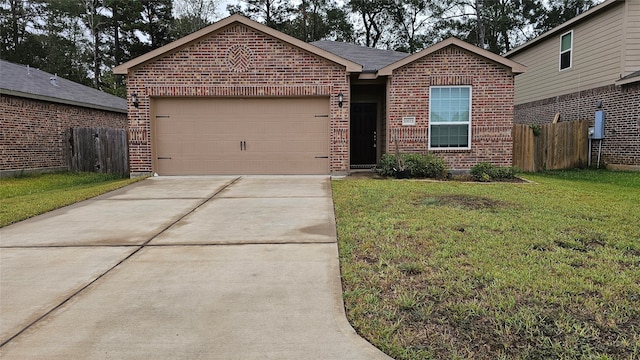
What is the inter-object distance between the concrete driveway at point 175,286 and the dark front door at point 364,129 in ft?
23.4

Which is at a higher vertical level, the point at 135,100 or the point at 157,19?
the point at 157,19

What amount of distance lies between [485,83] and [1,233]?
36.2 ft

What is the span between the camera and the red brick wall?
12.4 meters

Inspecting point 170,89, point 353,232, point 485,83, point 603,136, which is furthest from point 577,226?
point 603,136

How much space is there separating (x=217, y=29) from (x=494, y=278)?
9.70 meters

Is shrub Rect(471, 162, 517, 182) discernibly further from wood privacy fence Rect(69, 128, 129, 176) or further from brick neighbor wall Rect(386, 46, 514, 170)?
wood privacy fence Rect(69, 128, 129, 176)

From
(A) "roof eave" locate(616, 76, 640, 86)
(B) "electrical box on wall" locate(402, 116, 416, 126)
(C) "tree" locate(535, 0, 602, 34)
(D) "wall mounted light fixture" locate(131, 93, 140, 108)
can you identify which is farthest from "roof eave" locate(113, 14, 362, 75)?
(C) "tree" locate(535, 0, 602, 34)

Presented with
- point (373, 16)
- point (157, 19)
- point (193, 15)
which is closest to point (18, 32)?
point (157, 19)

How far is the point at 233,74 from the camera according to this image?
10820mm

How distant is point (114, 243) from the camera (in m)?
4.84

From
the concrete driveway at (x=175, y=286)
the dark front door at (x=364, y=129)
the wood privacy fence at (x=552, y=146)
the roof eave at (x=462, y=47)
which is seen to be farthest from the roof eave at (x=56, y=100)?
the wood privacy fence at (x=552, y=146)

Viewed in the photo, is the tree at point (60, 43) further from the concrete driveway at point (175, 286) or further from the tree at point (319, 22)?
the concrete driveway at point (175, 286)

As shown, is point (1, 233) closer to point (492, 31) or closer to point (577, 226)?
point (577, 226)

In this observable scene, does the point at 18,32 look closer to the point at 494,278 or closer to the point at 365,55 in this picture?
the point at 365,55
